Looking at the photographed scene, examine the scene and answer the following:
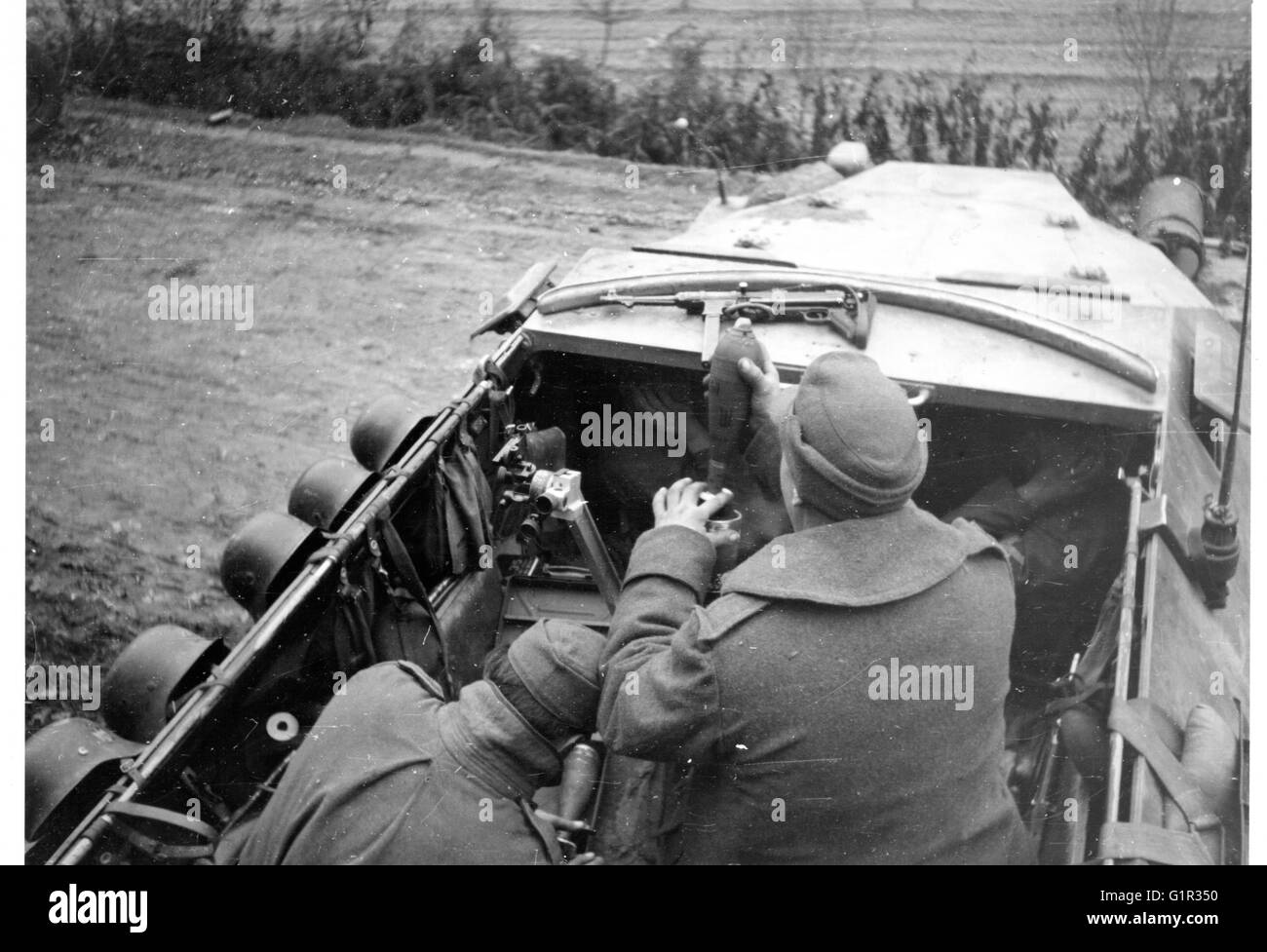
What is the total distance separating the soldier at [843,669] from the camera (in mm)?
2256

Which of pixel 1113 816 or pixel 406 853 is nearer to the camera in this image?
pixel 406 853

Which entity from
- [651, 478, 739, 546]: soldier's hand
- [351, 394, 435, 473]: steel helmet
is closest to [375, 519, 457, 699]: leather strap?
[351, 394, 435, 473]: steel helmet

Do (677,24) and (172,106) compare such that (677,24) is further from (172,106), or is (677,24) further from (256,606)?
(256,606)

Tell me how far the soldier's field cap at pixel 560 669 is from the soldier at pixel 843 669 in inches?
1.8

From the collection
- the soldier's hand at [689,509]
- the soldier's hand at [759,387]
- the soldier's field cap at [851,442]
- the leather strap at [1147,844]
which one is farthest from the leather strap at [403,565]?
the leather strap at [1147,844]

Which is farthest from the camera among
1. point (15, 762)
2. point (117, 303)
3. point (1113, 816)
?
point (117, 303)

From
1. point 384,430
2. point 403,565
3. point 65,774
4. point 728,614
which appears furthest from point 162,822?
point 384,430

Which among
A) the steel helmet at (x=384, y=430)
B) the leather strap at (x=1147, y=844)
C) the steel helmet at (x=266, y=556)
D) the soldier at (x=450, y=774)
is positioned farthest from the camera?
the steel helmet at (x=384, y=430)

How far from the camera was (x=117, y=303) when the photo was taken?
6.68 meters

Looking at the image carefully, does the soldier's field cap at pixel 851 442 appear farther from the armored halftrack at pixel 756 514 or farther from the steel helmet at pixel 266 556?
the steel helmet at pixel 266 556

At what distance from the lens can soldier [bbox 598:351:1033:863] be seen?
2256 mm
